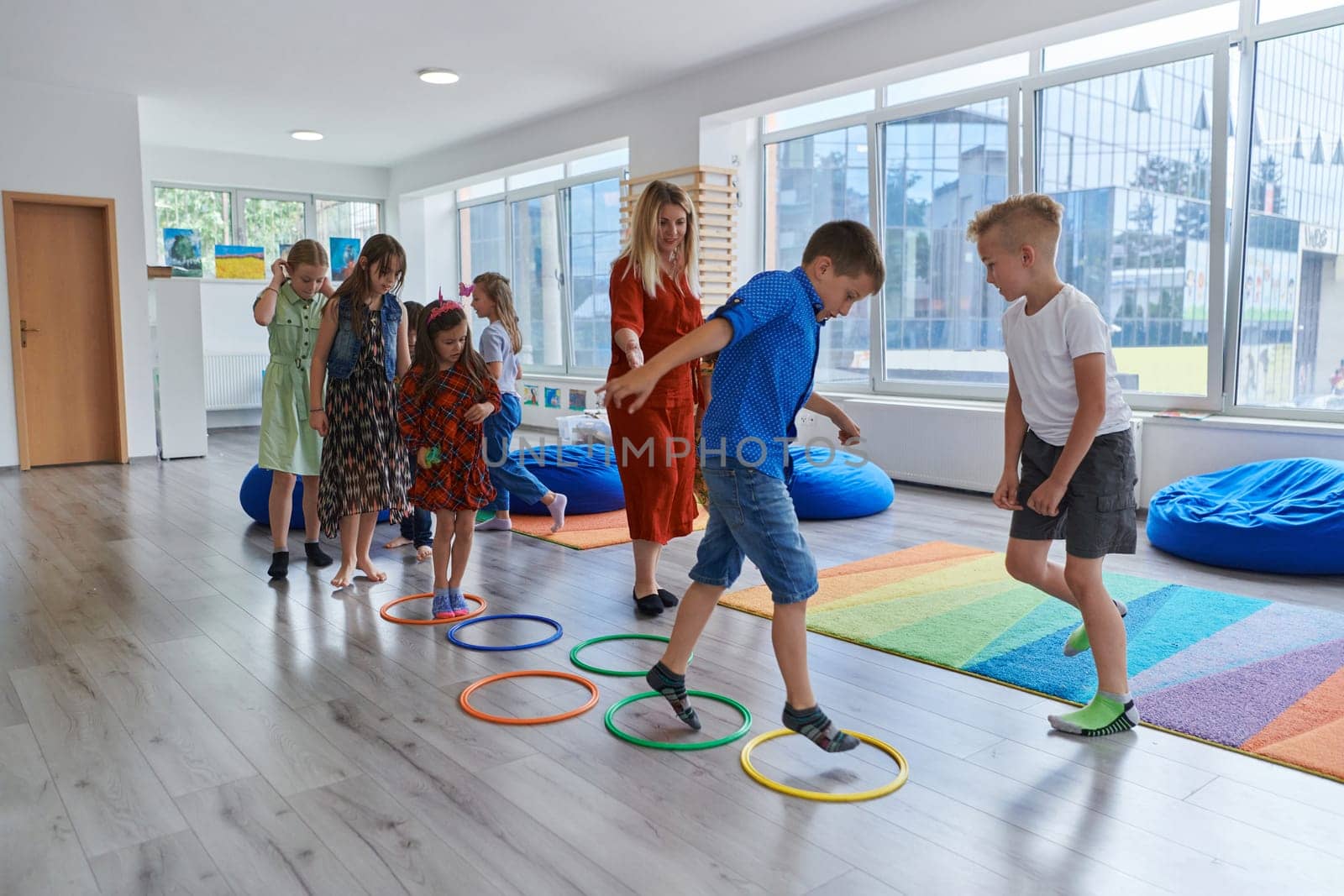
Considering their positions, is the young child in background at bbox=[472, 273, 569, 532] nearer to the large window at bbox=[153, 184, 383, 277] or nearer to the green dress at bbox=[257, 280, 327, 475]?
the green dress at bbox=[257, 280, 327, 475]

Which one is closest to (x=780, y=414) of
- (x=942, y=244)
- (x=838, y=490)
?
(x=838, y=490)

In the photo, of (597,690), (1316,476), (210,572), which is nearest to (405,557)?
(210,572)

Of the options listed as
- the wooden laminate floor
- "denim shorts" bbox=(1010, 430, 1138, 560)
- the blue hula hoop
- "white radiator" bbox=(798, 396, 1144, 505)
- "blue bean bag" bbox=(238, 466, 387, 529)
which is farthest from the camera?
"white radiator" bbox=(798, 396, 1144, 505)

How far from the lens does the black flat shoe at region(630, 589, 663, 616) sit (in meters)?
3.52

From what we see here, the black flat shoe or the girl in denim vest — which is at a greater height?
the girl in denim vest

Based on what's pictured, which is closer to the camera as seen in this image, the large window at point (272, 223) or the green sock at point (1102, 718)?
the green sock at point (1102, 718)

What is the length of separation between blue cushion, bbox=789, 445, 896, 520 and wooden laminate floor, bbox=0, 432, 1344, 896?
197cm

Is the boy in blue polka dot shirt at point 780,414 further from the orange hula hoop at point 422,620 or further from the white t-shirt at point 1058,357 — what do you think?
the orange hula hoop at point 422,620

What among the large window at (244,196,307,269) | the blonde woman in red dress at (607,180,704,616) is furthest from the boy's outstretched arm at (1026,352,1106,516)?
the large window at (244,196,307,269)

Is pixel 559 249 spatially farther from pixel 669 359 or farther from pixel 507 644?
pixel 669 359

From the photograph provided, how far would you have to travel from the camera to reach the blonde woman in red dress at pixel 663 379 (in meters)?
3.23

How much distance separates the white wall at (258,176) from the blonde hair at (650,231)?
8252mm

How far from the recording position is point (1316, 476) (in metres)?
4.44

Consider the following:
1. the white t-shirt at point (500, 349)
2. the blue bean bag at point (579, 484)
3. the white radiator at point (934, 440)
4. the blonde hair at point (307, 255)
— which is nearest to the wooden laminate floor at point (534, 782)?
the blonde hair at point (307, 255)
